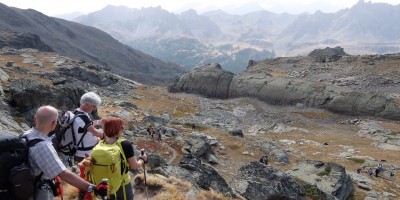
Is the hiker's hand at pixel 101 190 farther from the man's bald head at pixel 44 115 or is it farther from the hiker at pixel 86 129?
the hiker at pixel 86 129

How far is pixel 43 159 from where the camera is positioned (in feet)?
22.9

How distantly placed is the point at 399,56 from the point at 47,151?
129 metres

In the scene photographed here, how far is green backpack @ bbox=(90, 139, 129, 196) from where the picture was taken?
8.48 meters

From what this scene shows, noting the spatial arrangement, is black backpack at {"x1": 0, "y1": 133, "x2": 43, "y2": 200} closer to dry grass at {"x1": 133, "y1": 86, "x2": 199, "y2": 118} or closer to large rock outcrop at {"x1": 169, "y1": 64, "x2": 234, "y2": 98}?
dry grass at {"x1": 133, "y1": 86, "x2": 199, "y2": 118}

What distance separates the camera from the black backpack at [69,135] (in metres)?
10.1

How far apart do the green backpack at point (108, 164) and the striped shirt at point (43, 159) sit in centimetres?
138

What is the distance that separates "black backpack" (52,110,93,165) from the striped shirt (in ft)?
9.53

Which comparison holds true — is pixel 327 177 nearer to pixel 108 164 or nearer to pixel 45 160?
pixel 108 164

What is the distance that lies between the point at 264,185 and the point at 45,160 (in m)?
16.8

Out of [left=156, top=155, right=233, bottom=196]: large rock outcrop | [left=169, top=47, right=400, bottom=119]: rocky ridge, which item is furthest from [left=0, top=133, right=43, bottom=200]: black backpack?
[left=169, top=47, right=400, bottom=119]: rocky ridge

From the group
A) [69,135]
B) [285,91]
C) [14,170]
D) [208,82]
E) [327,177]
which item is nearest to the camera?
[14,170]

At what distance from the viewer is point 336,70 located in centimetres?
11800

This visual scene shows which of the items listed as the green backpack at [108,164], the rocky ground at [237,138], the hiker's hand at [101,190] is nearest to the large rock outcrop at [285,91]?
the rocky ground at [237,138]

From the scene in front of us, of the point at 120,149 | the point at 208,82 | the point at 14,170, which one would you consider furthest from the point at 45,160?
the point at 208,82
